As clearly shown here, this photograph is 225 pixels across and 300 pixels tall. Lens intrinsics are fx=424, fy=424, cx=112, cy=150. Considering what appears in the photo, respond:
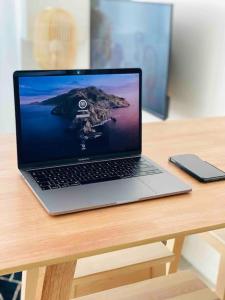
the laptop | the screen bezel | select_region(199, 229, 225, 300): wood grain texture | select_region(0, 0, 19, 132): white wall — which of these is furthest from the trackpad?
select_region(0, 0, 19, 132): white wall

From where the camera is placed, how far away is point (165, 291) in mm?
1314

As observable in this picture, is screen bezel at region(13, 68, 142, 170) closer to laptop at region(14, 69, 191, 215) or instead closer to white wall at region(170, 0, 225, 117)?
laptop at region(14, 69, 191, 215)

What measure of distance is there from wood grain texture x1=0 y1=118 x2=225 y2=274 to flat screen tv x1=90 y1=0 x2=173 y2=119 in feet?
4.11

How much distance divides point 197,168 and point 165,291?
16.6 inches

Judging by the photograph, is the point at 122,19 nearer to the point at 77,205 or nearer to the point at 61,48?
the point at 61,48

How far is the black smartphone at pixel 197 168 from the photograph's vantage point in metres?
1.12

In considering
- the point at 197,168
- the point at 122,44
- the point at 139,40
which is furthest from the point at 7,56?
the point at 197,168

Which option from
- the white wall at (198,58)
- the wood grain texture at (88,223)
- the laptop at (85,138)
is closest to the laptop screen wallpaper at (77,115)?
the laptop at (85,138)

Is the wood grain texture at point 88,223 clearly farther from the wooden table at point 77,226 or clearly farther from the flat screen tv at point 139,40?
the flat screen tv at point 139,40

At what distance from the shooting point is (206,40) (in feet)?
7.10

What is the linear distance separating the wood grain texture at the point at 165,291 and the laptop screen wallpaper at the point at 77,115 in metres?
0.44

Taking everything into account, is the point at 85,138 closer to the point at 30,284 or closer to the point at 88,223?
the point at 88,223

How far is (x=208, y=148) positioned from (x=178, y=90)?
1106mm

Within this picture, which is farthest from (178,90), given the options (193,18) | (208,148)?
(208,148)
